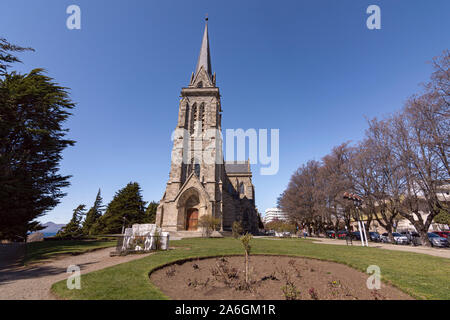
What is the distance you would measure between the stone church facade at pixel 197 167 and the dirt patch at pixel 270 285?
18.1 metres

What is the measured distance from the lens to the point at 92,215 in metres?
44.0

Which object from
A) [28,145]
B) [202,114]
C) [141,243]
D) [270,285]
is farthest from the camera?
[202,114]

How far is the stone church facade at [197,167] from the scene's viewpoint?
84.0ft

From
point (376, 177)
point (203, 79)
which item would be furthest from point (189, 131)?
point (376, 177)

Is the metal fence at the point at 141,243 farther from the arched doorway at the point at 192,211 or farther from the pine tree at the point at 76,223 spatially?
the pine tree at the point at 76,223

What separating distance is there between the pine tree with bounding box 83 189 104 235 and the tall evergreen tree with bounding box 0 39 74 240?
851 inches

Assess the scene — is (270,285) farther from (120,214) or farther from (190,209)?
(120,214)

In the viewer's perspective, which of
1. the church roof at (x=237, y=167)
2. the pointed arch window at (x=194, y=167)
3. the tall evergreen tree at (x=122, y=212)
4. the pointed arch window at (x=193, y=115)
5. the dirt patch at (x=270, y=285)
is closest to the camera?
the dirt patch at (x=270, y=285)

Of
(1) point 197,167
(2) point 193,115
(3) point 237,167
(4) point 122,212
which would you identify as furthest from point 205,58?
(4) point 122,212

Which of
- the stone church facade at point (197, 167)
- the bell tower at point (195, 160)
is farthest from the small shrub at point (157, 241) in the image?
the bell tower at point (195, 160)

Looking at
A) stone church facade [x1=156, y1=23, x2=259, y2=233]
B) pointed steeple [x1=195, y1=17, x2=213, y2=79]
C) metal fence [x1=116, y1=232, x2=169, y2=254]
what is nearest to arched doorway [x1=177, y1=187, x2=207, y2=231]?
stone church facade [x1=156, y1=23, x2=259, y2=233]

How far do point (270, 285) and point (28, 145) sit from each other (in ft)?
76.2

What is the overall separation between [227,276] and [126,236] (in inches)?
310
